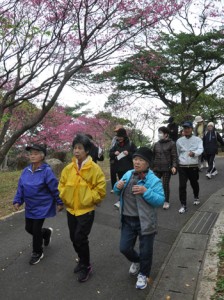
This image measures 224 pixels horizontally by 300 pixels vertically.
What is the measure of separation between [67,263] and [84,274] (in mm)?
486

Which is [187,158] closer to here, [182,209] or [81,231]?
[182,209]

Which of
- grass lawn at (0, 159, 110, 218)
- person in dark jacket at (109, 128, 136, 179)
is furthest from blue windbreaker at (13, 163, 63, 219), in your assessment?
grass lawn at (0, 159, 110, 218)

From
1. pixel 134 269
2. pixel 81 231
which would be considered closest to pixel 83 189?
pixel 81 231

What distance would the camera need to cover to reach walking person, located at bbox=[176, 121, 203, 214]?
603 cm

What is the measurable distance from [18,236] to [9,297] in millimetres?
1805

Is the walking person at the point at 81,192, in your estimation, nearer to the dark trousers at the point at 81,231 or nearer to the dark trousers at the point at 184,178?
the dark trousers at the point at 81,231

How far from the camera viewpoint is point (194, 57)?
1599 centimetres

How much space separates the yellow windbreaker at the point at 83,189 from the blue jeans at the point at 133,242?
0.41 meters

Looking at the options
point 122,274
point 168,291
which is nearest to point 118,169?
point 122,274

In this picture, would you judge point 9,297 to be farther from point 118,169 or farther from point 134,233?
point 118,169

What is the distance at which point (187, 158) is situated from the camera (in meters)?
6.08

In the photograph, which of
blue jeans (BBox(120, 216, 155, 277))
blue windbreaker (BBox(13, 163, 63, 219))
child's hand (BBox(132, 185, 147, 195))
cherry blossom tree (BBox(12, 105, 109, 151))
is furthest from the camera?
cherry blossom tree (BBox(12, 105, 109, 151))

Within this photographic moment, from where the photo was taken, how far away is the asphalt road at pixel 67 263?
326cm

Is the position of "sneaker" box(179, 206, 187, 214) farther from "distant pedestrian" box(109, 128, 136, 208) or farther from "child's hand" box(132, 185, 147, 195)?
"child's hand" box(132, 185, 147, 195)
